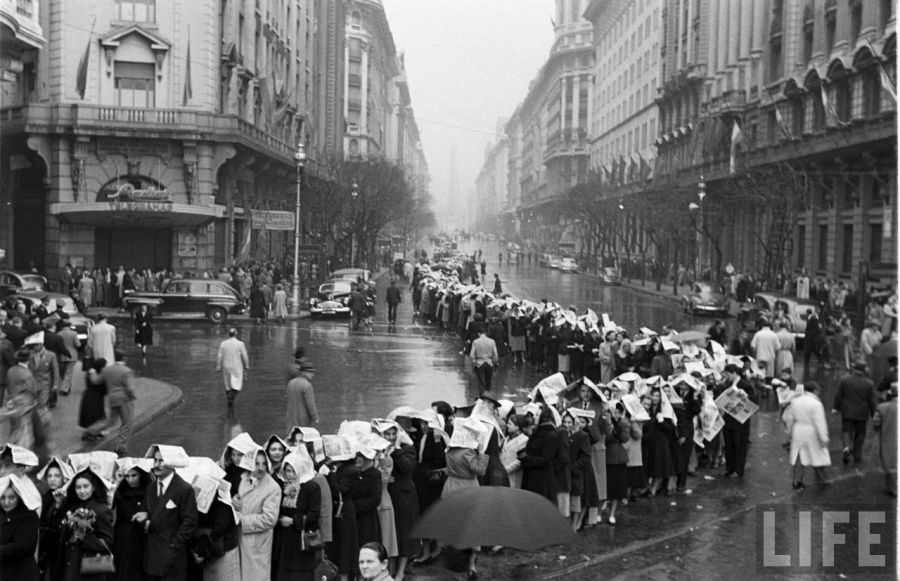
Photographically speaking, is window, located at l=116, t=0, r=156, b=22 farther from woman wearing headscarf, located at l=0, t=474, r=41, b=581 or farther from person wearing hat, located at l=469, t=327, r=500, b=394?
woman wearing headscarf, located at l=0, t=474, r=41, b=581

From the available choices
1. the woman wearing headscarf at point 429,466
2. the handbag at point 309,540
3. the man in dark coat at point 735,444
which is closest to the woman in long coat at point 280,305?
the man in dark coat at point 735,444

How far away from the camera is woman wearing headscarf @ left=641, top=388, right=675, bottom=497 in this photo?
14.5 meters

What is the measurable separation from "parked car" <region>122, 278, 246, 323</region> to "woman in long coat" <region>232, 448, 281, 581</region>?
29892 mm

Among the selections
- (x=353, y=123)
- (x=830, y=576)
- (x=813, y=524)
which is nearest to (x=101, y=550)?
(x=830, y=576)

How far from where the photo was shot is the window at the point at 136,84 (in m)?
47.8

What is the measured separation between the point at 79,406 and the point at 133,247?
30.6 meters

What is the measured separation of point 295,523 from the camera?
950cm

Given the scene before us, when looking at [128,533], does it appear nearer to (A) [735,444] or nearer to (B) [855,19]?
(A) [735,444]

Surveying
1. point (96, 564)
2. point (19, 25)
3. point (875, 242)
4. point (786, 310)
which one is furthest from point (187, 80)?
point (96, 564)

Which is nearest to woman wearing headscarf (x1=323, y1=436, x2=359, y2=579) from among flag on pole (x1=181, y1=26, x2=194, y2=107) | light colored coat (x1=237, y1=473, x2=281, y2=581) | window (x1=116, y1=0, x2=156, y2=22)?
light colored coat (x1=237, y1=473, x2=281, y2=581)

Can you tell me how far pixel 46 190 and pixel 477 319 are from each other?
2683 cm

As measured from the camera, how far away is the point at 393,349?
3234cm

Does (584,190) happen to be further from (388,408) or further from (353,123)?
(388,408)

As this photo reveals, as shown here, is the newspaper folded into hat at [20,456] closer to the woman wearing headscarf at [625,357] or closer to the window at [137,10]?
the woman wearing headscarf at [625,357]
